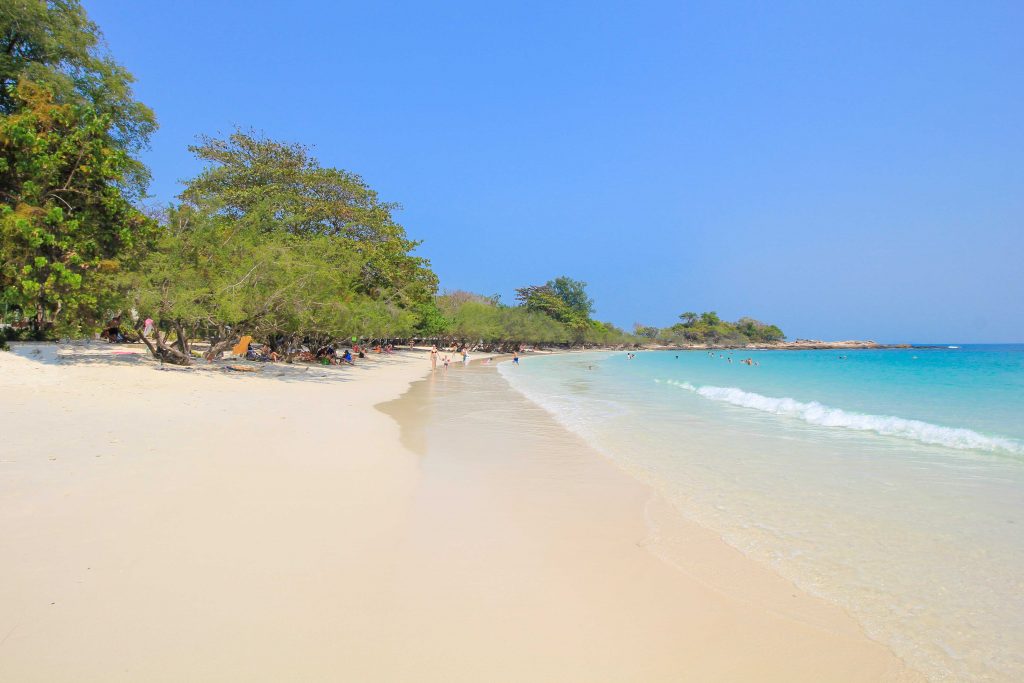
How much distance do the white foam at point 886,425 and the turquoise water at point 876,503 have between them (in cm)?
5

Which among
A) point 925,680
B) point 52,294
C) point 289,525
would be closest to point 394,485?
point 289,525

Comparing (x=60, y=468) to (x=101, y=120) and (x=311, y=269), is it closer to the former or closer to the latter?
(x=101, y=120)

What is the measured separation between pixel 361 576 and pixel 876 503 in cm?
599

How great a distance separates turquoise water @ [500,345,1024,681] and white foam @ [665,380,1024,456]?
5 cm

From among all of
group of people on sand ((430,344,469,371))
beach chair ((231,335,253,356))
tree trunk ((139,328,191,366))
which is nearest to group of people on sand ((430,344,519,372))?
group of people on sand ((430,344,469,371))

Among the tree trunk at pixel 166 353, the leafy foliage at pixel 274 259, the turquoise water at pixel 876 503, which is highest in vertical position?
the leafy foliage at pixel 274 259

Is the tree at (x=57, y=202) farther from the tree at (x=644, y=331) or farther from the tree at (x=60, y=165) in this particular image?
the tree at (x=644, y=331)

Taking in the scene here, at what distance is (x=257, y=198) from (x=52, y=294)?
42.1ft

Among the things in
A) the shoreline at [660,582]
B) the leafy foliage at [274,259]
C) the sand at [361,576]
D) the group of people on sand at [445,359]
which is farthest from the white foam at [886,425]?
the group of people on sand at [445,359]

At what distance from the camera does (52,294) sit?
538 inches

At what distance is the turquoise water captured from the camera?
3.74 m

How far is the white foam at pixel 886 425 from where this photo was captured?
11289mm

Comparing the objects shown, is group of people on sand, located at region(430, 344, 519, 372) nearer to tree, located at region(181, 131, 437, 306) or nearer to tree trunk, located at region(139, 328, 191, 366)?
tree, located at region(181, 131, 437, 306)

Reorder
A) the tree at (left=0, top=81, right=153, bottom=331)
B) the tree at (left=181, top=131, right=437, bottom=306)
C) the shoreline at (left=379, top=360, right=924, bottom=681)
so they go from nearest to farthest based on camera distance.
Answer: the shoreline at (left=379, top=360, right=924, bottom=681), the tree at (left=0, top=81, right=153, bottom=331), the tree at (left=181, top=131, right=437, bottom=306)
